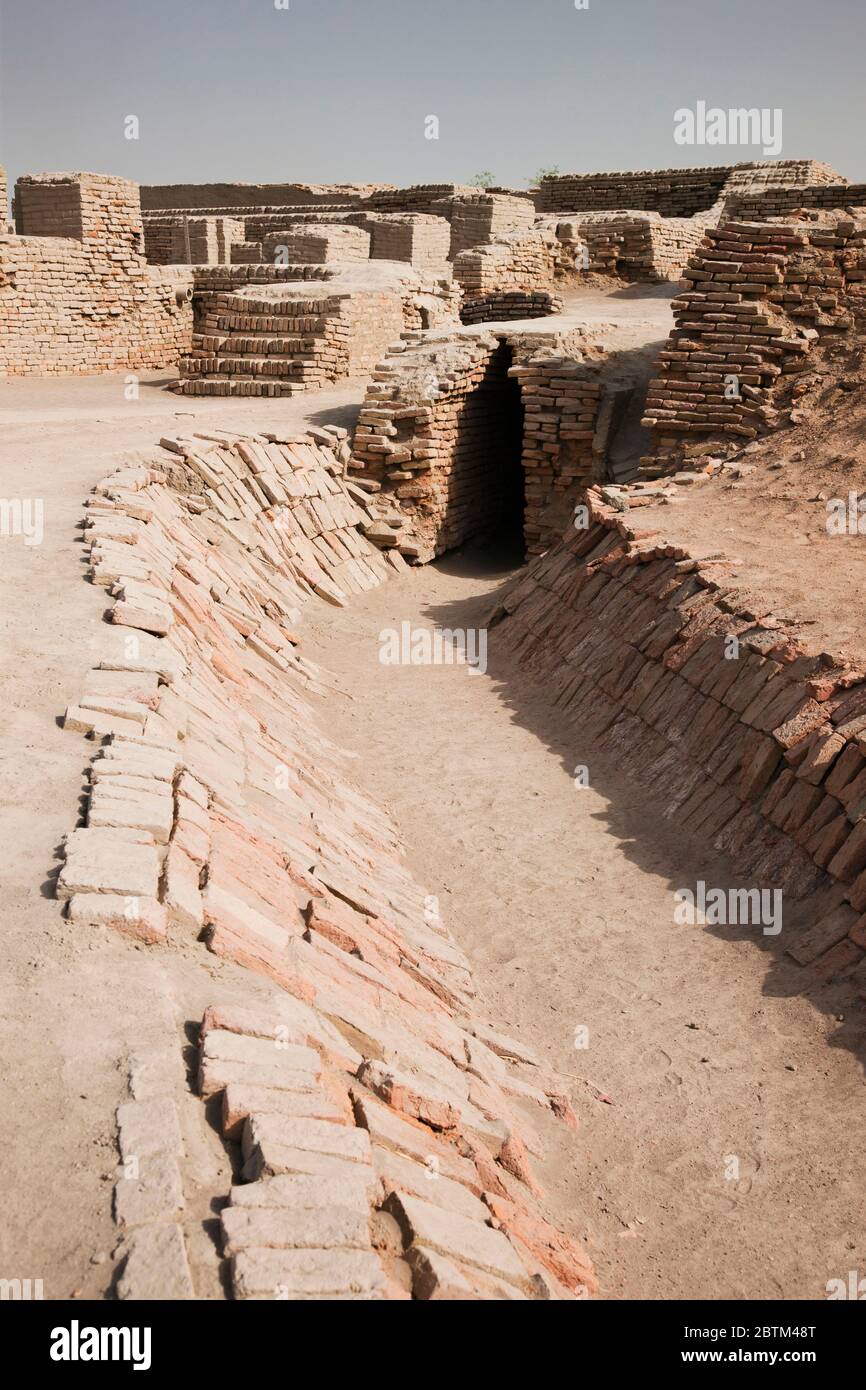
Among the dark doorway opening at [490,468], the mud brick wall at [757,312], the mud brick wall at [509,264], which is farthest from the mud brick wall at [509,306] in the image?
the mud brick wall at [757,312]

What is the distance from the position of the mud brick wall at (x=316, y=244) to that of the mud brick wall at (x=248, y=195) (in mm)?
7293

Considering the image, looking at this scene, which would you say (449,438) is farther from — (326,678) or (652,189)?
(652,189)

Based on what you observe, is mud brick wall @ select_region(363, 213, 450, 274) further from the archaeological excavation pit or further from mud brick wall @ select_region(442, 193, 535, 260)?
the archaeological excavation pit

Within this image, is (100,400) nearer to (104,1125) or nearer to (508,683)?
(508,683)

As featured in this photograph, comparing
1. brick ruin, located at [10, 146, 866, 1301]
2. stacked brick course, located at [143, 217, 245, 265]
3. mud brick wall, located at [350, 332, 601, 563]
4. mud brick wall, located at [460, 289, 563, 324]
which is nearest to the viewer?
brick ruin, located at [10, 146, 866, 1301]

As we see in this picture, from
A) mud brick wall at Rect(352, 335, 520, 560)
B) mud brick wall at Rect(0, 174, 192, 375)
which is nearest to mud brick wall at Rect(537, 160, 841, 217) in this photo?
mud brick wall at Rect(0, 174, 192, 375)

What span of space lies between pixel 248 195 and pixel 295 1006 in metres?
27.8

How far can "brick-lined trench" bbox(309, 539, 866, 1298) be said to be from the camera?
4348mm

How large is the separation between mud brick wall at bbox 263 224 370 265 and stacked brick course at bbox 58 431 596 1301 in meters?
12.8

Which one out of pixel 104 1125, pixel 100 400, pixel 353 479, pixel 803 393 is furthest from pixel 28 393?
pixel 104 1125

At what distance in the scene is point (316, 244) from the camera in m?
19.4

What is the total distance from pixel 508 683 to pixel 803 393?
4.51 m

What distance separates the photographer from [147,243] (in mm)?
25703

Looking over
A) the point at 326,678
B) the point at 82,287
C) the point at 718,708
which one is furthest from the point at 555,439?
the point at 82,287
